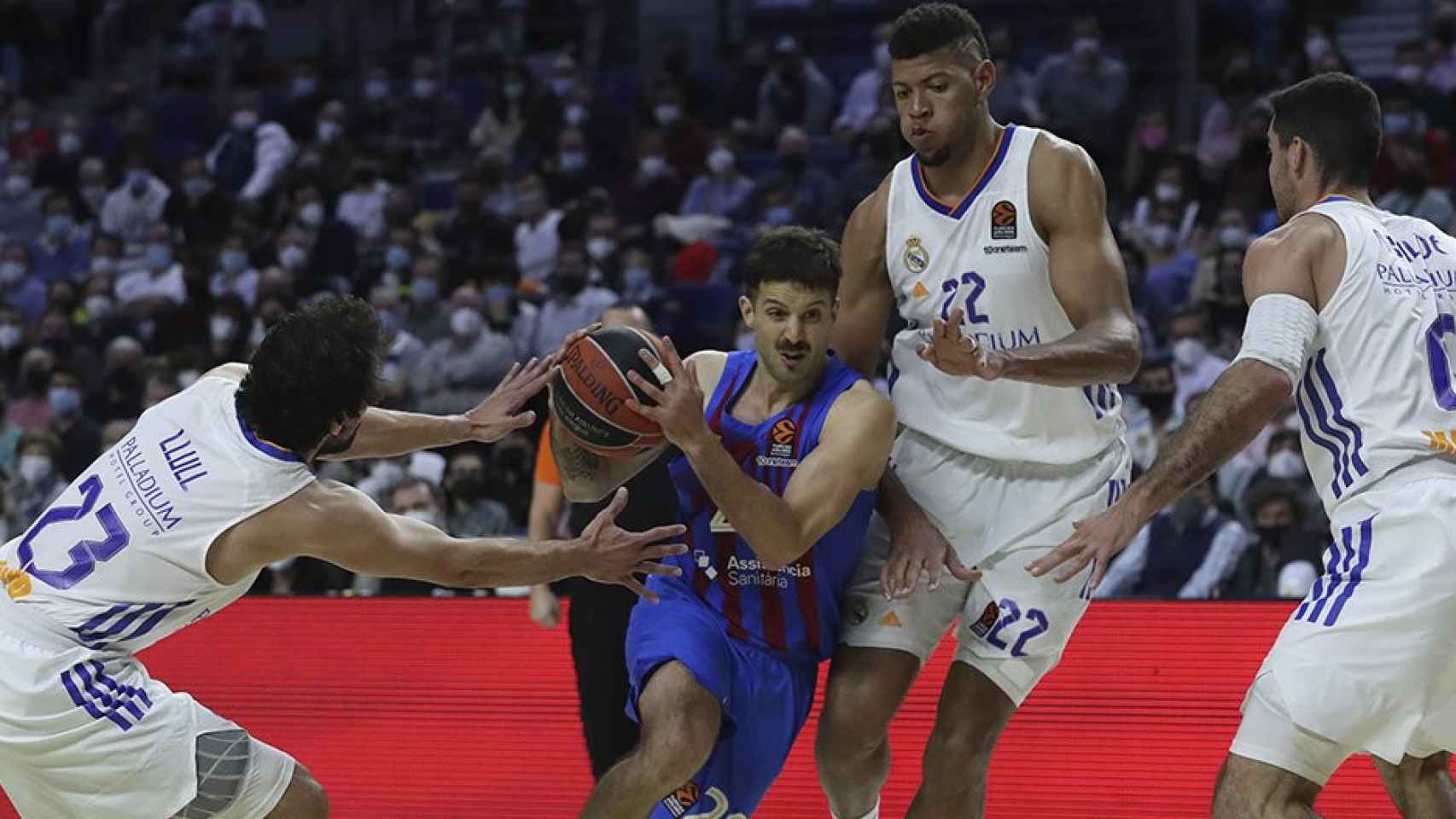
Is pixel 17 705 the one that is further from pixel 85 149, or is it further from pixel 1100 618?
pixel 85 149

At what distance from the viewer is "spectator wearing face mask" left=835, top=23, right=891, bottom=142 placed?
45.0 ft

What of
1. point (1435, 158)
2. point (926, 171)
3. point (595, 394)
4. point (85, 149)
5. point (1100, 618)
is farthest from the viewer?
point (85, 149)

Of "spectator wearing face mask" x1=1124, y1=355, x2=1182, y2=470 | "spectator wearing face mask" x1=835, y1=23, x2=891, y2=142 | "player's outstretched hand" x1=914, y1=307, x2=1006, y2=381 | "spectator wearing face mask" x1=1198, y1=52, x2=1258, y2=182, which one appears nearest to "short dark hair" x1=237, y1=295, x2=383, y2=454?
"player's outstretched hand" x1=914, y1=307, x2=1006, y2=381

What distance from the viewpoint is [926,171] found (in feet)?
16.4

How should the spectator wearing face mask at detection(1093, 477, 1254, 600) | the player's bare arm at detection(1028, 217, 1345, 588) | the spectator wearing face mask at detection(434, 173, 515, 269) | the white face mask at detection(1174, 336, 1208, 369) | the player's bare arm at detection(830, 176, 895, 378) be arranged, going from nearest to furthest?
the player's bare arm at detection(1028, 217, 1345, 588) < the player's bare arm at detection(830, 176, 895, 378) < the spectator wearing face mask at detection(1093, 477, 1254, 600) < the white face mask at detection(1174, 336, 1208, 369) < the spectator wearing face mask at detection(434, 173, 515, 269)

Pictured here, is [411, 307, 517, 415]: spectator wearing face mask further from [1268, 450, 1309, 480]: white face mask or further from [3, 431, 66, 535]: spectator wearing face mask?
[1268, 450, 1309, 480]: white face mask

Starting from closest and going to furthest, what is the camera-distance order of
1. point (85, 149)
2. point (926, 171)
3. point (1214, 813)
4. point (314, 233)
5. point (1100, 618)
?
point (1214, 813) → point (926, 171) → point (1100, 618) → point (314, 233) → point (85, 149)

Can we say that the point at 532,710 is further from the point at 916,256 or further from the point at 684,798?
the point at 916,256

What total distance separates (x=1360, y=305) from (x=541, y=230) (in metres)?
9.70

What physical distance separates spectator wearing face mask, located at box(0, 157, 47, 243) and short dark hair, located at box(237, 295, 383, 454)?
1308 cm

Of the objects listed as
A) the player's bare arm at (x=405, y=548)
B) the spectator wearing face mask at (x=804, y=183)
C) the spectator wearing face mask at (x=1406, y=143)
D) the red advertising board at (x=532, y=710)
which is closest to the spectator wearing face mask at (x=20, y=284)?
the spectator wearing face mask at (x=804, y=183)

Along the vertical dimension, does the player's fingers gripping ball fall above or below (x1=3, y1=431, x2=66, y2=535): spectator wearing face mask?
above

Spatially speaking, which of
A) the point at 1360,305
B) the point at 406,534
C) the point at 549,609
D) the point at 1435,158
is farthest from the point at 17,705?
the point at 1435,158

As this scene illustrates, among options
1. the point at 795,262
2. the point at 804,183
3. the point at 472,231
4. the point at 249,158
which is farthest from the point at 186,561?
the point at 249,158
